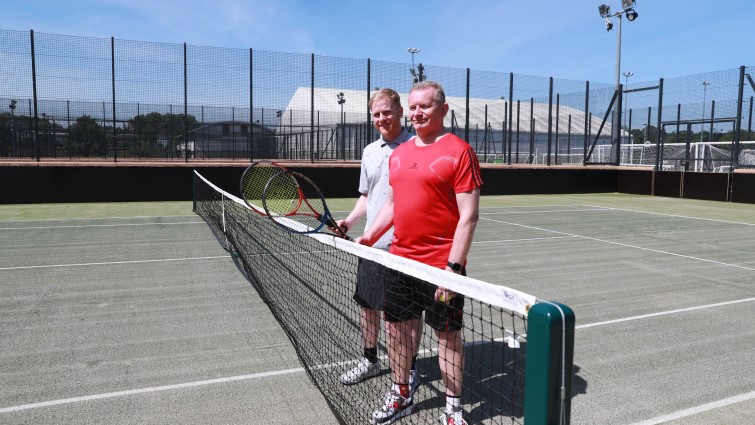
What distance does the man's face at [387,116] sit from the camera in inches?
138

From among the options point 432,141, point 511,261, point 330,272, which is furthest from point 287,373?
point 511,261

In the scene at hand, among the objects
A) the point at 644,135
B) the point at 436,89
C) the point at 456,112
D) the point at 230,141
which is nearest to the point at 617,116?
the point at 644,135

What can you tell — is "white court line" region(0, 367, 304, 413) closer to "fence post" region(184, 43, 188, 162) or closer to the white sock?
the white sock

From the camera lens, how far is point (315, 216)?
3998mm

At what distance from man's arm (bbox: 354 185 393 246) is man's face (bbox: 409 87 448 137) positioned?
0.55 m

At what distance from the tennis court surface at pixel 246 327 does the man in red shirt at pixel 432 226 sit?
1.65ft

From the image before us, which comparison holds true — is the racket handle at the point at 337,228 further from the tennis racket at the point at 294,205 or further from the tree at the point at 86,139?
the tree at the point at 86,139

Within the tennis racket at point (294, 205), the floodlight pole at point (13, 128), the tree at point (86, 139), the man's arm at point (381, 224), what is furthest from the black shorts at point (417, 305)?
the floodlight pole at point (13, 128)

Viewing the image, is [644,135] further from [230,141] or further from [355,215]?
[355,215]

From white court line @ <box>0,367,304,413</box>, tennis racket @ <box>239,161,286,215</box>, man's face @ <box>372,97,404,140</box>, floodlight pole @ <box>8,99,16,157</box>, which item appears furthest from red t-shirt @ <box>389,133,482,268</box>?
floodlight pole @ <box>8,99,16,157</box>

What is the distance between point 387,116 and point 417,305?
120 cm

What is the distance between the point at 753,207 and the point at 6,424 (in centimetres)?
1943

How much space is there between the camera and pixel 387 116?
3523 mm

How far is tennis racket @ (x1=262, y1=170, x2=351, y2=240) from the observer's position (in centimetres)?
376
